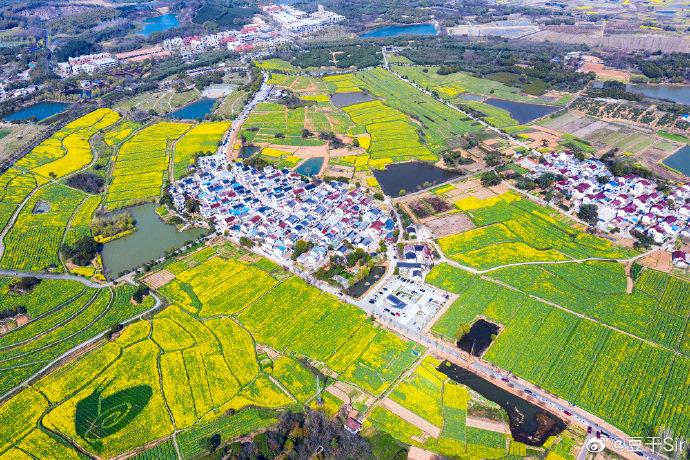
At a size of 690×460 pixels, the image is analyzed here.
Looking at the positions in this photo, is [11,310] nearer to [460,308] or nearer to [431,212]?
[460,308]

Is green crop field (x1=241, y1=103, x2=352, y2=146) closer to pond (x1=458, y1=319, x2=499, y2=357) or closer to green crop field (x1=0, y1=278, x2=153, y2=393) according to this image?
green crop field (x1=0, y1=278, x2=153, y2=393)

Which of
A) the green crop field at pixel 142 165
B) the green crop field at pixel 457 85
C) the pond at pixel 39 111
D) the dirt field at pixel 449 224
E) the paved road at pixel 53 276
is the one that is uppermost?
the green crop field at pixel 457 85

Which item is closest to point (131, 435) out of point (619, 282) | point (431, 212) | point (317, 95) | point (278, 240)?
point (278, 240)

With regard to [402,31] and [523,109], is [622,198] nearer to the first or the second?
[523,109]

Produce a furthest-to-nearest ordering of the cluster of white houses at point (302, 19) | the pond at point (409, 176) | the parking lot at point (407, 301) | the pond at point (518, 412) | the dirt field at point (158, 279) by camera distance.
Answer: the cluster of white houses at point (302, 19) → the pond at point (409, 176) → the dirt field at point (158, 279) → the parking lot at point (407, 301) → the pond at point (518, 412)

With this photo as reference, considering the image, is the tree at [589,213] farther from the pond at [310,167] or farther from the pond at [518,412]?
the pond at [310,167]

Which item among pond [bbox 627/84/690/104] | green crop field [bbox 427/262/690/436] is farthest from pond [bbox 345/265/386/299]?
pond [bbox 627/84/690/104]

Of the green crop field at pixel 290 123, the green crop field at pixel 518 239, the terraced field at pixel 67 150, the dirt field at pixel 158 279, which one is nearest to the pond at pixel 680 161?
the green crop field at pixel 518 239
